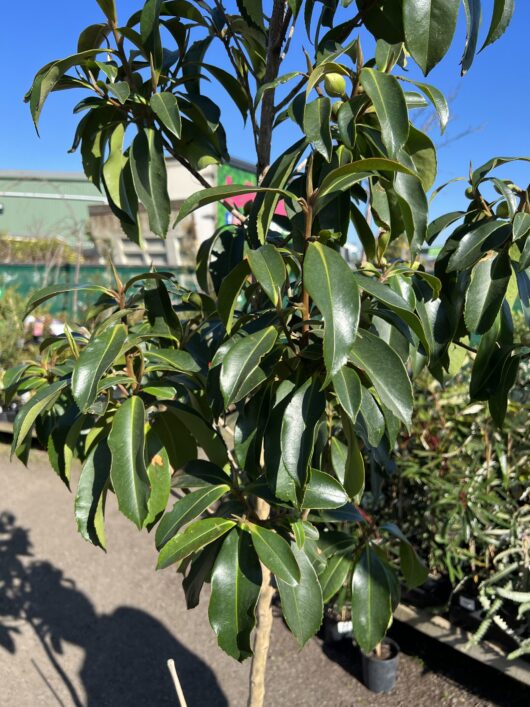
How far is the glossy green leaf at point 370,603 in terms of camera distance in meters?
1.29

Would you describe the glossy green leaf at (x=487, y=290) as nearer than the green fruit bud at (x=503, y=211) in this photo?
Yes

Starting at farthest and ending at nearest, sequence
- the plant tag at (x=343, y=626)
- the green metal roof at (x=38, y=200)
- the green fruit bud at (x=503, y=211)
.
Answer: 1. the green metal roof at (x=38, y=200)
2. the plant tag at (x=343, y=626)
3. the green fruit bud at (x=503, y=211)

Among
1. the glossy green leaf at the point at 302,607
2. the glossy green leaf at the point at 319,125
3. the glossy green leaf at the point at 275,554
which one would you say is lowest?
the glossy green leaf at the point at 302,607

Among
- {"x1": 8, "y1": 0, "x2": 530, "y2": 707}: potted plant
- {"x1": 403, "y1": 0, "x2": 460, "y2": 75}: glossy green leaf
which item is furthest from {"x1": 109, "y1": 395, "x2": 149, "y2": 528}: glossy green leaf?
{"x1": 403, "y1": 0, "x2": 460, "y2": 75}: glossy green leaf

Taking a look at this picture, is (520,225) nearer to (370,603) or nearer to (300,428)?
(300,428)

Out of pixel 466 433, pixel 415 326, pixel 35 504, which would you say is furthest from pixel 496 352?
pixel 35 504

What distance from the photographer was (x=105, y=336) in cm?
104

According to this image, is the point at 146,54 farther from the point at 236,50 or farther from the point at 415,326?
the point at 415,326

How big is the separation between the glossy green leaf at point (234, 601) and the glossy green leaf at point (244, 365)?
0.31m

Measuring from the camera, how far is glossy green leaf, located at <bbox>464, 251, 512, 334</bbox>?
3.57ft

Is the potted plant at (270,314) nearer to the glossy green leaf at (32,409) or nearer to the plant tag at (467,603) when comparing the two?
the glossy green leaf at (32,409)

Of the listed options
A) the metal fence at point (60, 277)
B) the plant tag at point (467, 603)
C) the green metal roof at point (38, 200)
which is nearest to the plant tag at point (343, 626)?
the plant tag at point (467, 603)

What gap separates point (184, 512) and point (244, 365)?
31 cm

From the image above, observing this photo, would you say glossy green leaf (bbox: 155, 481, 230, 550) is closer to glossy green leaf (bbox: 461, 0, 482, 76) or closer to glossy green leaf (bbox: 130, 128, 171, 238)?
glossy green leaf (bbox: 130, 128, 171, 238)
